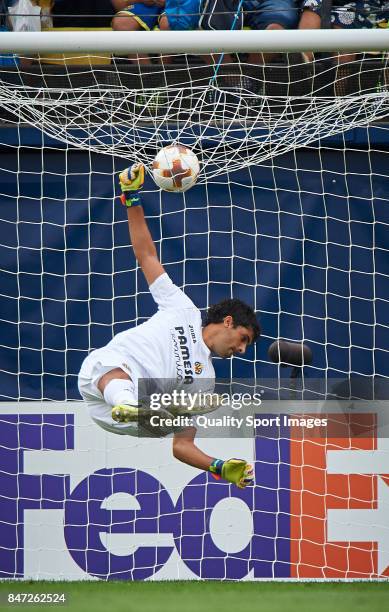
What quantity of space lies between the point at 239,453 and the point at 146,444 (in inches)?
23.5

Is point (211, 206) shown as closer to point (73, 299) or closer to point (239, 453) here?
point (73, 299)

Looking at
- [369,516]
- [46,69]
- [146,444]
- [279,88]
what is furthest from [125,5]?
[369,516]

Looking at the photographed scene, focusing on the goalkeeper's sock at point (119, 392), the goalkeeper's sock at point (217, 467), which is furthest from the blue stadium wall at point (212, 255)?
the goalkeeper's sock at point (119, 392)

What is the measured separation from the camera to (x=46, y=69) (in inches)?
276

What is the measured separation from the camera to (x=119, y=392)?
16.8ft

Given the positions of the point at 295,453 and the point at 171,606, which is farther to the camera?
the point at 295,453

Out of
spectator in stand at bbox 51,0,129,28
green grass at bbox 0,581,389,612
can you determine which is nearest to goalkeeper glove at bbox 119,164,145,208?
green grass at bbox 0,581,389,612

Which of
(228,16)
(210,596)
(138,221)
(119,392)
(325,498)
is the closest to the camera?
(119,392)

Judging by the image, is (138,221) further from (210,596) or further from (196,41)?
(210,596)

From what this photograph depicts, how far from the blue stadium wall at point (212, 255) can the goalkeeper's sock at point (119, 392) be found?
192 cm

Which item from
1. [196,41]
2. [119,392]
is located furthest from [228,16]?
[119,392]

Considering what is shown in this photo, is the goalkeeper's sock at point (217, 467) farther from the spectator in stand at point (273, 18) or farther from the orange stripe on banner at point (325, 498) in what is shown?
A: the spectator in stand at point (273, 18)

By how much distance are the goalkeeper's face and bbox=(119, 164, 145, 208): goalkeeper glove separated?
796 mm

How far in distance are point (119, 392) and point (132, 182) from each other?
109 cm
